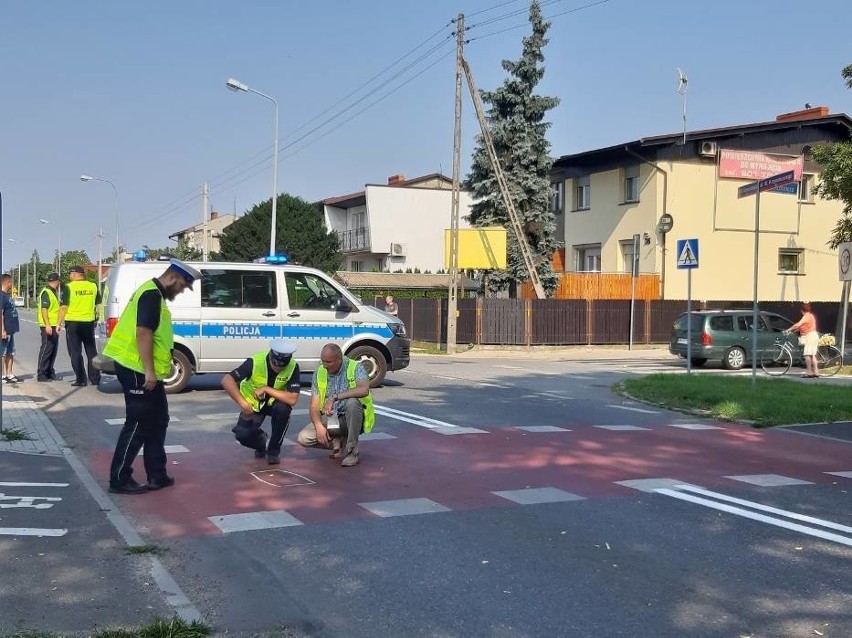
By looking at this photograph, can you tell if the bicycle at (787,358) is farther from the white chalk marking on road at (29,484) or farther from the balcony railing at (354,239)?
the balcony railing at (354,239)

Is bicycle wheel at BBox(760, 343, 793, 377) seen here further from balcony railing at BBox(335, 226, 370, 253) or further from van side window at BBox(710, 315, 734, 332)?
balcony railing at BBox(335, 226, 370, 253)

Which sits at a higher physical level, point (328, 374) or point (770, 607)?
point (328, 374)

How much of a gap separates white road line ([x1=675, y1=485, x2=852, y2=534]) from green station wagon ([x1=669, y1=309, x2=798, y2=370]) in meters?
15.6

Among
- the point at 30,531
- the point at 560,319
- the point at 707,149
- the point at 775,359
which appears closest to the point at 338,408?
the point at 30,531

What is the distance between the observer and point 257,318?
14219 millimetres

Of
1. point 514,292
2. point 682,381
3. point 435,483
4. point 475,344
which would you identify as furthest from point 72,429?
point 514,292

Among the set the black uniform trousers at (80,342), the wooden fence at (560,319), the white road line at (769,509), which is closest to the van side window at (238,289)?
the black uniform trousers at (80,342)

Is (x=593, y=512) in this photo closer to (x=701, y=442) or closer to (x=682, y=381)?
(x=701, y=442)

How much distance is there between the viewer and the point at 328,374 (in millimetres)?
8344

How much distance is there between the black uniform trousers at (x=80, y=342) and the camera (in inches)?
576

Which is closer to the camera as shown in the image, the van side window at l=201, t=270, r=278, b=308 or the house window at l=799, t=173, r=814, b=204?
the van side window at l=201, t=270, r=278, b=308

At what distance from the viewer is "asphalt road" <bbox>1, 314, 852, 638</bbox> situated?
4520mm

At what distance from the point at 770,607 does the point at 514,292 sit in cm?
3225

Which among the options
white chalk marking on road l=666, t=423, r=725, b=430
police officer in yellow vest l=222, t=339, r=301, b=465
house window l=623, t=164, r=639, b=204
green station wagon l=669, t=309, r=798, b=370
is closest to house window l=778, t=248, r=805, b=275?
house window l=623, t=164, r=639, b=204
